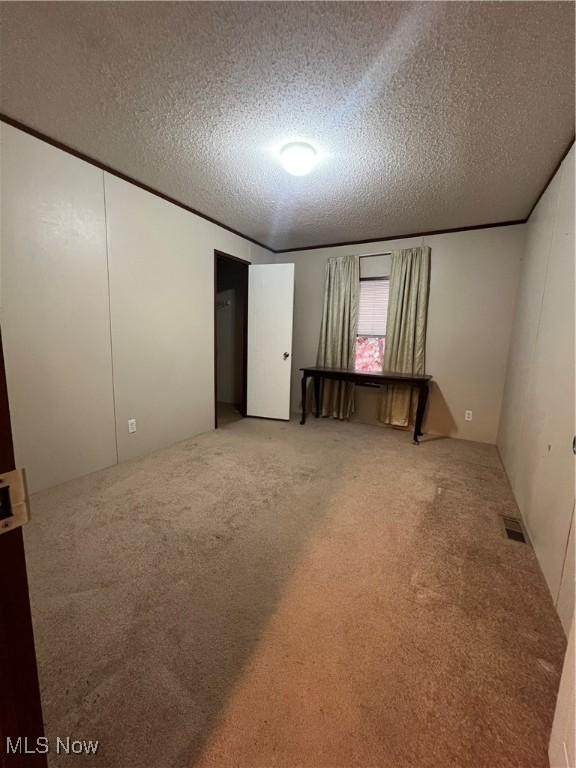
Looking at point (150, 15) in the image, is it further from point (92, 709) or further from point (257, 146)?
point (92, 709)

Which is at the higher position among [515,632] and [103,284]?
[103,284]

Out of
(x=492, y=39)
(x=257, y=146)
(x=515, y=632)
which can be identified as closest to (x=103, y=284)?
(x=257, y=146)

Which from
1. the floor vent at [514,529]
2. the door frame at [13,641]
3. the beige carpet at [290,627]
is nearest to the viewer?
the door frame at [13,641]

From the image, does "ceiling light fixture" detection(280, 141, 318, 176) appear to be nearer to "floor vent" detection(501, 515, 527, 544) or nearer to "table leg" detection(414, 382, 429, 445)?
"table leg" detection(414, 382, 429, 445)

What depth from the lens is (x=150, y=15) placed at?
1236mm

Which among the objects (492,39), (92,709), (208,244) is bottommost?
(92,709)

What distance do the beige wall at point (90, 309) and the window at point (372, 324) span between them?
205cm

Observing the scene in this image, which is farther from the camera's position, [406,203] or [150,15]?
[406,203]

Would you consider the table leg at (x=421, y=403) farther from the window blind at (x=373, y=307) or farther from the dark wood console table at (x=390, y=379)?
the window blind at (x=373, y=307)

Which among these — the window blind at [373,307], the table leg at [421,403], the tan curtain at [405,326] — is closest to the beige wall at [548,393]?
the table leg at [421,403]

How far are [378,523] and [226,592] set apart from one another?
1.02m

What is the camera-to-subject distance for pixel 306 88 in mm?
1562

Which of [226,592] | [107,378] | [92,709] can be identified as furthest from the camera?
[107,378]

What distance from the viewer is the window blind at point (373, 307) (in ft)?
13.0
